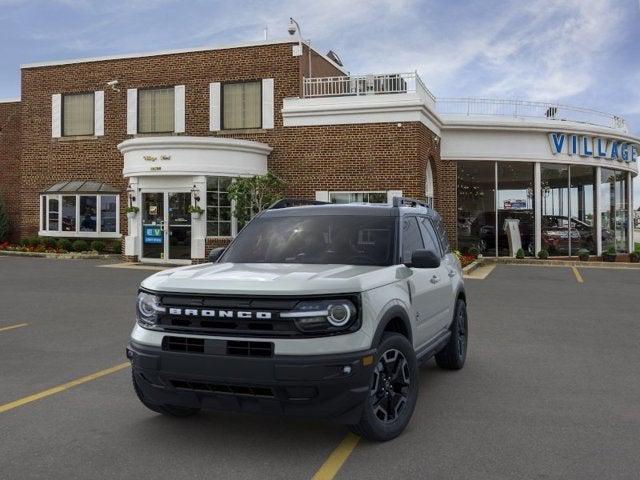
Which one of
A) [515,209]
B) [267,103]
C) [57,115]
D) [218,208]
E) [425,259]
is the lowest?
Answer: [425,259]

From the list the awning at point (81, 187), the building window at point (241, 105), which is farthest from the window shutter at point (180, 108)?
the awning at point (81, 187)

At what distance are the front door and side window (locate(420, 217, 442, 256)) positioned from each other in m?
14.8

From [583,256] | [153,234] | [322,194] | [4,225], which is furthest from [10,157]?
[583,256]

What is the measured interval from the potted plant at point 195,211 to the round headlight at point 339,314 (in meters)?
16.1

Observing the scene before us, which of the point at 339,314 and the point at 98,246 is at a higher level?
the point at 98,246

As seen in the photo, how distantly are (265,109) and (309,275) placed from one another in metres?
18.5

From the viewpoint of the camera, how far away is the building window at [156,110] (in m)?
23.7

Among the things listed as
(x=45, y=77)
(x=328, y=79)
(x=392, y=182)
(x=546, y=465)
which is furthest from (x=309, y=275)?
(x=45, y=77)

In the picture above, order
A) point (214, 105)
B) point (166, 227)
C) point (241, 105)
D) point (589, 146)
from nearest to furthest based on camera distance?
point (166, 227), point (241, 105), point (214, 105), point (589, 146)

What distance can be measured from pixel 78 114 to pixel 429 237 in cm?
2225

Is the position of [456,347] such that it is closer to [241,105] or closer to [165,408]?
[165,408]

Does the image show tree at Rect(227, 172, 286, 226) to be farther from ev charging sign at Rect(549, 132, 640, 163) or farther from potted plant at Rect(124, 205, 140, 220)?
ev charging sign at Rect(549, 132, 640, 163)

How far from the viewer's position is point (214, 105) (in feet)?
75.3

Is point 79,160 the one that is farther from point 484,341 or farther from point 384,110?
point 484,341
